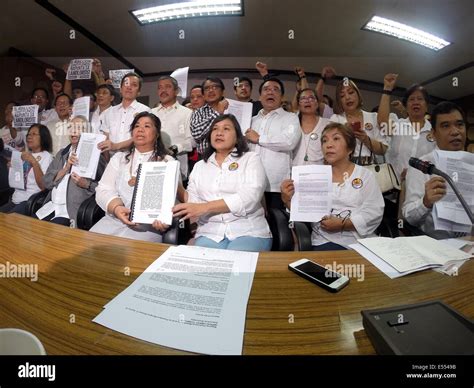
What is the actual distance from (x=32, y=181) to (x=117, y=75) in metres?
0.65

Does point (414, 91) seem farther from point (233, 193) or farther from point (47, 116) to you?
point (47, 116)

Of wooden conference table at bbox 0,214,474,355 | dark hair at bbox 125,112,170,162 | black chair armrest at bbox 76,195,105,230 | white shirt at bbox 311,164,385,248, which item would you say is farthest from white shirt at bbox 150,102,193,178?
white shirt at bbox 311,164,385,248

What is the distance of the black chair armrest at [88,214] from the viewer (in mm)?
1109

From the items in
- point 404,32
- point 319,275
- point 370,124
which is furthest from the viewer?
point 370,124

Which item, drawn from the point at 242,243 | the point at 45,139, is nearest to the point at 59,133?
the point at 45,139

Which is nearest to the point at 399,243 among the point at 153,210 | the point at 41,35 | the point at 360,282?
the point at 360,282

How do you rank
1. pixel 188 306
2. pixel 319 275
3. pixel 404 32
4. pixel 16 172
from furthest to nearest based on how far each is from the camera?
pixel 16 172 → pixel 404 32 → pixel 319 275 → pixel 188 306

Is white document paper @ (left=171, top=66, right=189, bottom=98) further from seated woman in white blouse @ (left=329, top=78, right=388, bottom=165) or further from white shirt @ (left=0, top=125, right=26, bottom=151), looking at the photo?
white shirt @ (left=0, top=125, right=26, bottom=151)

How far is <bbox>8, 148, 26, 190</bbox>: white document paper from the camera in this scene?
1.03 metres

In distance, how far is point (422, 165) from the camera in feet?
2.75

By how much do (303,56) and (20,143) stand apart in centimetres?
125

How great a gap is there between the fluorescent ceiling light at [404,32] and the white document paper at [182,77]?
62cm

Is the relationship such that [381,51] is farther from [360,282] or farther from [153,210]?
[153,210]

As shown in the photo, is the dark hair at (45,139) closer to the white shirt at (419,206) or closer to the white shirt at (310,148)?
the white shirt at (310,148)
